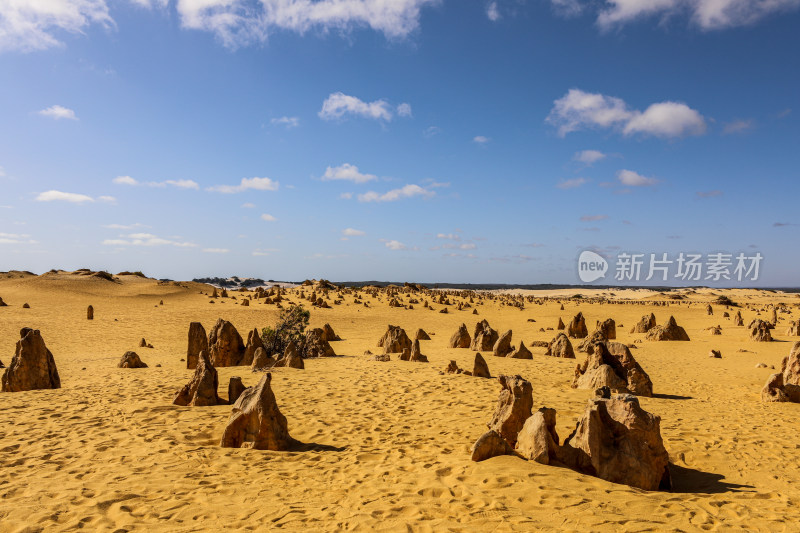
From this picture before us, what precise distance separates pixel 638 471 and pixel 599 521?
1755 millimetres

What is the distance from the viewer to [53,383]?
12719 mm

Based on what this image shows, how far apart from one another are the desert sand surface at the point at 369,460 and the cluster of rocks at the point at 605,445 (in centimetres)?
30

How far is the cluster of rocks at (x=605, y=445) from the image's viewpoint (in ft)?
21.5

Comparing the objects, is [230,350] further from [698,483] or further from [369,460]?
[698,483]

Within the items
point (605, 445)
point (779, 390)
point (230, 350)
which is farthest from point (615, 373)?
point (230, 350)

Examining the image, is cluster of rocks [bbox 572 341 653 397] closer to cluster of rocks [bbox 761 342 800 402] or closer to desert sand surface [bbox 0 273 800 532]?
desert sand surface [bbox 0 273 800 532]

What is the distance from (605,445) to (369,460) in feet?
12.1

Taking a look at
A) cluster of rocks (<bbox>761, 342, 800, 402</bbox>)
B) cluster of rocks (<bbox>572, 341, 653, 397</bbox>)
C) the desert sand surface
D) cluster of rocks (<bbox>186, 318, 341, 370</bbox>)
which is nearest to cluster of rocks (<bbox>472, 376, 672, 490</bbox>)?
the desert sand surface

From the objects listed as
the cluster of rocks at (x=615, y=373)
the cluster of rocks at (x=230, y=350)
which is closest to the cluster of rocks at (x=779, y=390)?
the cluster of rocks at (x=615, y=373)

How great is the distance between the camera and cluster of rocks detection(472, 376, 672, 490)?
656 centimetres

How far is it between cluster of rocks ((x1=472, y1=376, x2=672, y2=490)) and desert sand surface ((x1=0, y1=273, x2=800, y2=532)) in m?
0.30

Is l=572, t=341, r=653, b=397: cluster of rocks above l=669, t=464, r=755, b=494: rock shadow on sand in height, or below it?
above

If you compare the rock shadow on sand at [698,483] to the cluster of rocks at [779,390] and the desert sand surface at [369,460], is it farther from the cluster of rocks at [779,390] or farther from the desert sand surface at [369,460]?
the cluster of rocks at [779,390]

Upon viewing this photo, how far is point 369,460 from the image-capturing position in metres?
7.56
